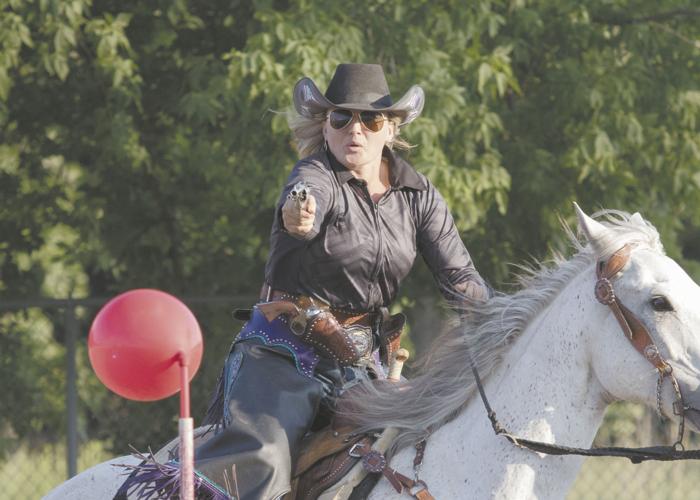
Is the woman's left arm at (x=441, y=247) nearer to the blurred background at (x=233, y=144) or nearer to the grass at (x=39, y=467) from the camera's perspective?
the blurred background at (x=233, y=144)

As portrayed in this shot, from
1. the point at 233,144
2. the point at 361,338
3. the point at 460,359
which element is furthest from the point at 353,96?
the point at 233,144

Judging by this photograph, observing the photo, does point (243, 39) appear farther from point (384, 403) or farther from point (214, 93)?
point (384, 403)

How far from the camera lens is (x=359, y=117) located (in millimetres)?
3924

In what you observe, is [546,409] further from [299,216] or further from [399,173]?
[399,173]

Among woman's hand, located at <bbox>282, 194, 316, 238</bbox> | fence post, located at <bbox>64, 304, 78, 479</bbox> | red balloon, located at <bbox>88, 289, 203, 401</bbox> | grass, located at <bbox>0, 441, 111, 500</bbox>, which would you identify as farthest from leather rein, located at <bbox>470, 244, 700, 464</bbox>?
grass, located at <bbox>0, 441, 111, 500</bbox>

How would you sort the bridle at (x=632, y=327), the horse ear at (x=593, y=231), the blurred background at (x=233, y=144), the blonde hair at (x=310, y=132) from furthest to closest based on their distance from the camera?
1. the blurred background at (x=233, y=144)
2. the blonde hair at (x=310, y=132)
3. the horse ear at (x=593, y=231)
4. the bridle at (x=632, y=327)

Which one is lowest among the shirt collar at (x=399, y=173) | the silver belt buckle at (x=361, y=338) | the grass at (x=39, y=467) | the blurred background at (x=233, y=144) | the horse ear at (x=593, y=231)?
the grass at (x=39, y=467)

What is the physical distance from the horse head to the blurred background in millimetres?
Answer: 3722

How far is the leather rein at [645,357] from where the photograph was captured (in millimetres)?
3158

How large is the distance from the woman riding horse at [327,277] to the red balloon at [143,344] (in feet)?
1.80

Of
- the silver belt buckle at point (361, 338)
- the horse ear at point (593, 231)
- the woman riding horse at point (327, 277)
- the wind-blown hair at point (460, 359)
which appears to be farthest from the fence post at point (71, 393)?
the horse ear at point (593, 231)

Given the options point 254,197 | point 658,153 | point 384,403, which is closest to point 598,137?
point 658,153

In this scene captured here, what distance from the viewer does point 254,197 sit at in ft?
24.9

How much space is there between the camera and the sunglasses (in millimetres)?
3914
